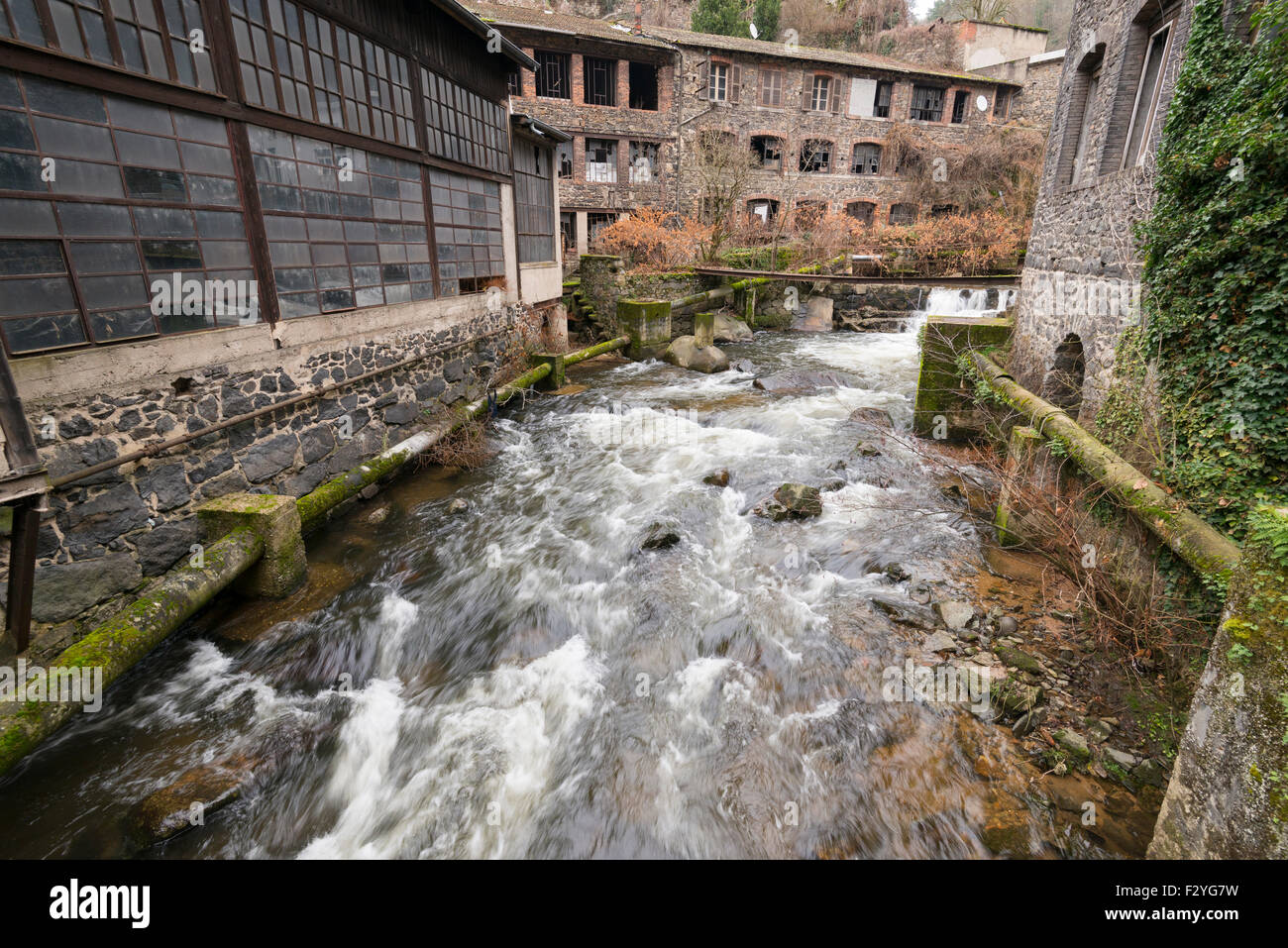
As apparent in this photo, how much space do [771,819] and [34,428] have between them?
20.3 feet

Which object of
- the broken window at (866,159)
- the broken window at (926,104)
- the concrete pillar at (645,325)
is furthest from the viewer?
the broken window at (926,104)

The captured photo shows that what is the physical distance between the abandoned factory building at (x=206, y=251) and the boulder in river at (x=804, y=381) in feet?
24.0

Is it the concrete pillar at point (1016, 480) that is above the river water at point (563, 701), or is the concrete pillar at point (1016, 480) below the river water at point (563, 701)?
above

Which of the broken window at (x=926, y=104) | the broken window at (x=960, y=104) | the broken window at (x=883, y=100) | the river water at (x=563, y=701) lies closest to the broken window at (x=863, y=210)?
the broken window at (x=883, y=100)

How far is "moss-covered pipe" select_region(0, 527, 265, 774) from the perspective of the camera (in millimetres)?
3631

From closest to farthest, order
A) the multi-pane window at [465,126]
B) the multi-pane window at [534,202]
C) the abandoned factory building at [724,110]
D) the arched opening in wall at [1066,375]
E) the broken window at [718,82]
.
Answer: the arched opening in wall at [1066,375] < the multi-pane window at [465,126] < the multi-pane window at [534,202] < the abandoned factory building at [724,110] < the broken window at [718,82]

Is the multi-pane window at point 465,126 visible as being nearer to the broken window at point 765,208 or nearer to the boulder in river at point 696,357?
the boulder in river at point 696,357

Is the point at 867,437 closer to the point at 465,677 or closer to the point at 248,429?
the point at 465,677

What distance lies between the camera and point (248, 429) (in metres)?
6.27

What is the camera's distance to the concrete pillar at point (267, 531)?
5547mm

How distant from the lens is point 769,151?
2636 cm

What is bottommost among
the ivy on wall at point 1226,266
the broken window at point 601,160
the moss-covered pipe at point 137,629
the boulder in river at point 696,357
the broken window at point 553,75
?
the moss-covered pipe at point 137,629

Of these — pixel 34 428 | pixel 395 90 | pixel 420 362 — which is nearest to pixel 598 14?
pixel 395 90

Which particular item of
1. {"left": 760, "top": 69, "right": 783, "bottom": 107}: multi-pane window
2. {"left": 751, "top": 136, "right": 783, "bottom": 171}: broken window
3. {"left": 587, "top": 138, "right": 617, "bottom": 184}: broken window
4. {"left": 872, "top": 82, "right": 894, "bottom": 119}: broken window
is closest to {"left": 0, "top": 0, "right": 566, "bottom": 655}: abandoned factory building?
{"left": 587, "top": 138, "right": 617, "bottom": 184}: broken window
